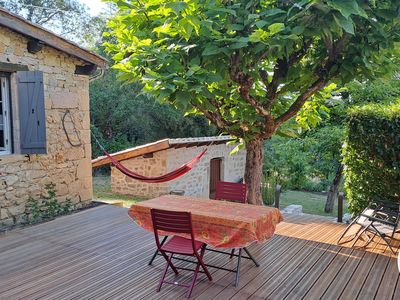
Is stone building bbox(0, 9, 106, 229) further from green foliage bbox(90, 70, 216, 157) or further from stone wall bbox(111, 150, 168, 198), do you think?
green foliage bbox(90, 70, 216, 157)

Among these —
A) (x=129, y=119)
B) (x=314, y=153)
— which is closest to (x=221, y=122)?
(x=314, y=153)

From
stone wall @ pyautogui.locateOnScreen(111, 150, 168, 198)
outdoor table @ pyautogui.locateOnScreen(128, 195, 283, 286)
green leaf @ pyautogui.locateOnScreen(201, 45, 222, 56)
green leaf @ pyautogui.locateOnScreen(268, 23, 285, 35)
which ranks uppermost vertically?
green leaf @ pyautogui.locateOnScreen(268, 23, 285, 35)

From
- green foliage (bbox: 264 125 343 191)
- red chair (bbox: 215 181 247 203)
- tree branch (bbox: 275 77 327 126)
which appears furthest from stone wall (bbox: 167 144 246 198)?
tree branch (bbox: 275 77 327 126)

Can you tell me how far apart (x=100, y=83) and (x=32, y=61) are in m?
11.2

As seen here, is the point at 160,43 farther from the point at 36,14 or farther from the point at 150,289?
the point at 36,14

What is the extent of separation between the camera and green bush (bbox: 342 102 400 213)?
541 centimetres

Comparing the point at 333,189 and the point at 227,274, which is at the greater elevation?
the point at 227,274

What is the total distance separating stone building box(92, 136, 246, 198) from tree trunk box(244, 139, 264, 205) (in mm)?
4306

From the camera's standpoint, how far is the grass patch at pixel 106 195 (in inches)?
391

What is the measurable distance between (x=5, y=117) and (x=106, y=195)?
224 inches

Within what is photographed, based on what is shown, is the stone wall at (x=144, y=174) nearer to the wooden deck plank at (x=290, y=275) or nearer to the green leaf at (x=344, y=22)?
the wooden deck plank at (x=290, y=275)

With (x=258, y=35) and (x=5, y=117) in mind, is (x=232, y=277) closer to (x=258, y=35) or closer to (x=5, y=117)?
(x=258, y=35)

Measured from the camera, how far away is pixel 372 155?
221 inches

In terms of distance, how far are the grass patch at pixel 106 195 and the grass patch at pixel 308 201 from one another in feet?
16.0
